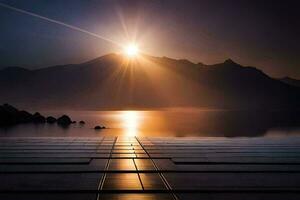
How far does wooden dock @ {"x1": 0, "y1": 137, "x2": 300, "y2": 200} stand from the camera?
10688mm

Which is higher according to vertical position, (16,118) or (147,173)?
(16,118)

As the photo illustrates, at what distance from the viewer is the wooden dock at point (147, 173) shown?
10688 millimetres

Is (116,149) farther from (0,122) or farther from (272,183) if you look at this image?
(0,122)

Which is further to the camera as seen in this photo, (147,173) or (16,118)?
(16,118)

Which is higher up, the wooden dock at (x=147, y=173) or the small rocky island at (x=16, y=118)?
the small rocky island at (x=16, y=118)

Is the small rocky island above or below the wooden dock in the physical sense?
above

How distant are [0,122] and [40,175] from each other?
12062cm

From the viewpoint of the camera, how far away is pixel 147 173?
13.6 m

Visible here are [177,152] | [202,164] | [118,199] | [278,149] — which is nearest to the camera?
[118,199]

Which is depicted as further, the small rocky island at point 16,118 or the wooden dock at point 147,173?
the small rocky island at point 16,118

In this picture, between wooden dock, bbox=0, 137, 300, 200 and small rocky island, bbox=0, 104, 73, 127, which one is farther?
small rocky island, bbox=0, 104, 73, 127

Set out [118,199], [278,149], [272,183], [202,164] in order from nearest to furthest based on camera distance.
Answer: [118,199]
[272,183]
[202,164]
[278,149]

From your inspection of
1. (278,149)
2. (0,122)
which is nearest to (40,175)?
(278,149)

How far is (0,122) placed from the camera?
125812mm
